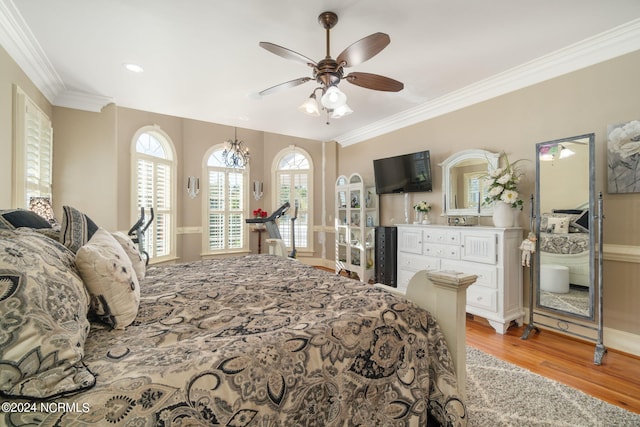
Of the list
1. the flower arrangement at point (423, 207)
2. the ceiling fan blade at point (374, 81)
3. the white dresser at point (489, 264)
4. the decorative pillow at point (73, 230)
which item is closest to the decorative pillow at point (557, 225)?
the white dresser at point (489, 264)

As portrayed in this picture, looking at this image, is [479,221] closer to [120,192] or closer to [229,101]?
[229,101]

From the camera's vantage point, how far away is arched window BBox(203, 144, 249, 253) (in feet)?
18.8

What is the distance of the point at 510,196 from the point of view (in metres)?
2.84

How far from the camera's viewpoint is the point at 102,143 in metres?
3.79

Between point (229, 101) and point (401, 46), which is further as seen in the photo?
point (229, 101)

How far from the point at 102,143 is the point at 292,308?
13.3ft

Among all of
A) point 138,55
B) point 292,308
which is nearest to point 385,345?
point 292,308

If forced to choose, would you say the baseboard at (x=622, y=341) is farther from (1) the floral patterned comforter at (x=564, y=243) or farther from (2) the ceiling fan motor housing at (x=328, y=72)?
(2) the ceiling fan motor housing at (x=328, y=72)

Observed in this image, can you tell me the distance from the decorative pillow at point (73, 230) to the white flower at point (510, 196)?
3.48m

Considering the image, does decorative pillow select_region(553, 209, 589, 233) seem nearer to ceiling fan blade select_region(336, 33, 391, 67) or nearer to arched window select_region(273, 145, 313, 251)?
ceiling fan blade select_region(336, 33, 391, 67)

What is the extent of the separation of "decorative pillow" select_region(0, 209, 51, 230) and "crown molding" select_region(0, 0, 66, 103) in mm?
1866

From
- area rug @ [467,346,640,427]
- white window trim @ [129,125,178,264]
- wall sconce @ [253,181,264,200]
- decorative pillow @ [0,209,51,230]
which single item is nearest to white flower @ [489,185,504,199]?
area rug @ [467,346,640,427]

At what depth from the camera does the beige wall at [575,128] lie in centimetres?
240

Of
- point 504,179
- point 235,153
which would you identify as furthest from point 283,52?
point 235,153
